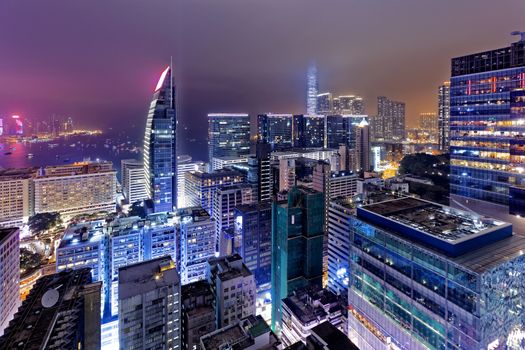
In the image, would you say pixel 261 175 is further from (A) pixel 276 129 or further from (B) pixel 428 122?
(B) pixel 428 122

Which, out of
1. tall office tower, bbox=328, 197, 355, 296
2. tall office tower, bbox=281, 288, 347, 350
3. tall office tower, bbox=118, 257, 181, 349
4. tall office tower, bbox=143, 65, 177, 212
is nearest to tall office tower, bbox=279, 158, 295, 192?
tall office tower, bbox=143, 65, 177, 212

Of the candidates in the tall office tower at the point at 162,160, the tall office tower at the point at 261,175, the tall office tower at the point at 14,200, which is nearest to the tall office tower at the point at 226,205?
the tall office tower at the point at 261,175

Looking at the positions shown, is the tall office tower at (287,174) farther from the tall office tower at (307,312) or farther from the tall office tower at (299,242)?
the tall office tower at (307,312)

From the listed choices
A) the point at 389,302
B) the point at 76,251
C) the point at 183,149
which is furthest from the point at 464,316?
the point at 183,149

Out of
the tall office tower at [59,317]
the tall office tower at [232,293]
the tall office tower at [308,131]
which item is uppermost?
the tall office tower at [308,131]

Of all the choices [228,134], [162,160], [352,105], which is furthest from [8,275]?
[352,105]

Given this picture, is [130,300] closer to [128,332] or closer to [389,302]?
[128,332]

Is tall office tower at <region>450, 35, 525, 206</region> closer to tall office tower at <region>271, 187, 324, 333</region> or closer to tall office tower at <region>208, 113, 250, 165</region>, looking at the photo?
tall office tower at <region>271, 187, 324, 333</region>
